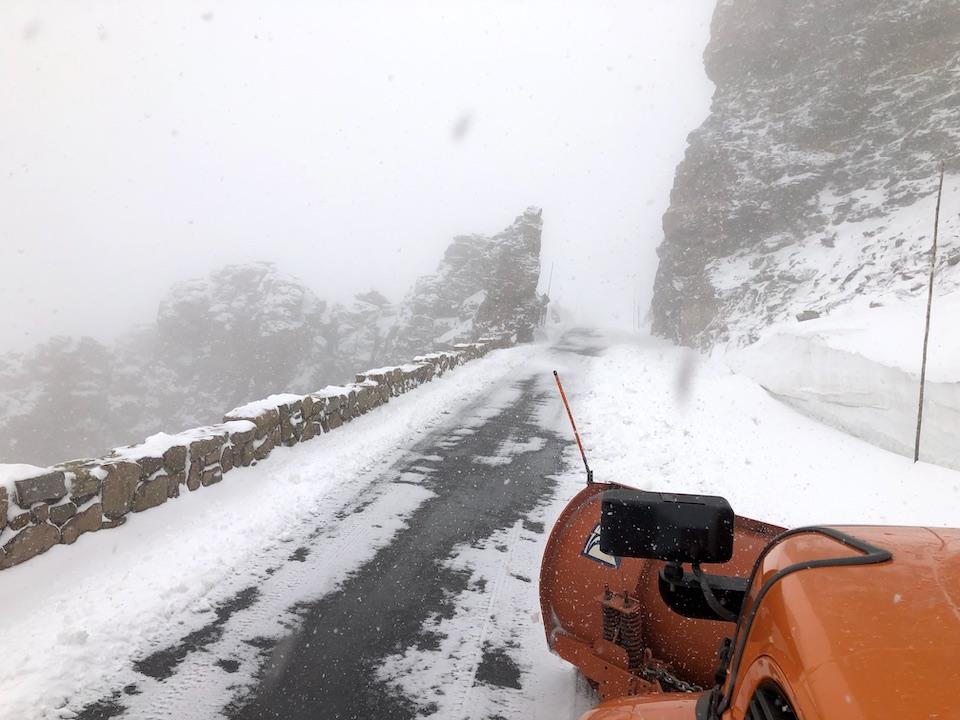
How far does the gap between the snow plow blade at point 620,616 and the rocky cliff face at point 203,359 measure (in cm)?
7430

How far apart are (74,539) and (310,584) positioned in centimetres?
248

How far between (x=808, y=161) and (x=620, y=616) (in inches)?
1602

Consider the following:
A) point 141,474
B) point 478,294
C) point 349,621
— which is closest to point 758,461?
point 349,621

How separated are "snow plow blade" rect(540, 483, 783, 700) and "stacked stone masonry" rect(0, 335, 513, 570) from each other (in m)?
4.71

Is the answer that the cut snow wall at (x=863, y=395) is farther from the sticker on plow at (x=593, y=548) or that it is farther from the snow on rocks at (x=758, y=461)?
the sticker on plow at (x=593, y=548)

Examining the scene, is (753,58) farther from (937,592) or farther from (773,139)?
(937,592)

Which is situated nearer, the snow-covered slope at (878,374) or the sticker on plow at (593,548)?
the sticker on plow at (593,548)

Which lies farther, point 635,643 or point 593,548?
point 593,548

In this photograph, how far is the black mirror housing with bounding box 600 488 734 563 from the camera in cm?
155

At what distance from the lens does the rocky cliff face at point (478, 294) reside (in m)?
42.5

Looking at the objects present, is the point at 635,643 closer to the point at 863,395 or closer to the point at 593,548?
the point at 593,548

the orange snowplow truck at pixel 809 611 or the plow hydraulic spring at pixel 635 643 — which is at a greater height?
the orange snowplow truck at pixel 809 611

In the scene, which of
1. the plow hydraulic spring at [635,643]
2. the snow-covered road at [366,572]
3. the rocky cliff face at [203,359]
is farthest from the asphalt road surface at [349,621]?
the rocky cliff face at [203,359]

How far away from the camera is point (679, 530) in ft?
5.11
